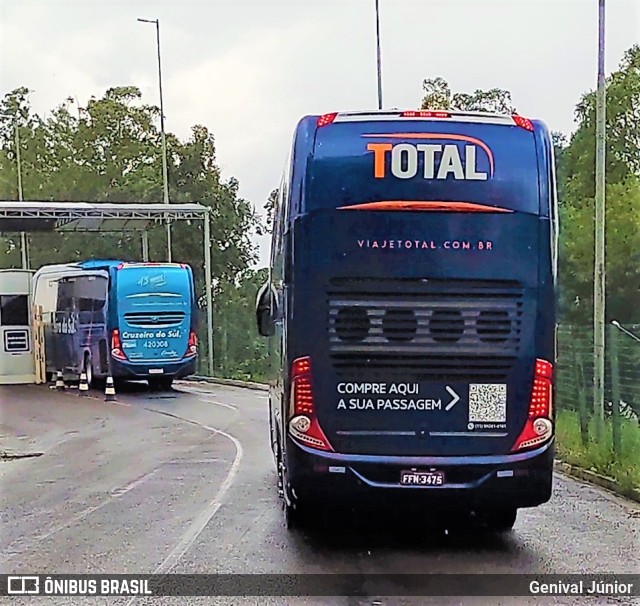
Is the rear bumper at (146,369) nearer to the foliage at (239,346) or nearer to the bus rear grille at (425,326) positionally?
the foliage at (239,346)

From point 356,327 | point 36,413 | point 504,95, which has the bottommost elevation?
point 36,413

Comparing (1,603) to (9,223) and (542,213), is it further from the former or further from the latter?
(9,223)

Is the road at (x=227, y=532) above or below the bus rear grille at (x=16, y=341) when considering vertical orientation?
below

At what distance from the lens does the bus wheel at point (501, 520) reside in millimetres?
9344

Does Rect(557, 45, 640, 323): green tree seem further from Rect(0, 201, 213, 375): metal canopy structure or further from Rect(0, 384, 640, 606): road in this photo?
Rect(0, 384, 640, 606): road

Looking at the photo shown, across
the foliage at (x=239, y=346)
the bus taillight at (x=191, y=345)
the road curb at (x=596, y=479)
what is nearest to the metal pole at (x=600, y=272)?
the road curb at (x=596, y=479)

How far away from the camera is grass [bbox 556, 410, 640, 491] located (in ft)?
39.5

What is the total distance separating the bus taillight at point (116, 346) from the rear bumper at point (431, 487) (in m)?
19.7

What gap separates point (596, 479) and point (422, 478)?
489 centimetres

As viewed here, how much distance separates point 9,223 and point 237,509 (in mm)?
29231

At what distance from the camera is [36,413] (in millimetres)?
23156

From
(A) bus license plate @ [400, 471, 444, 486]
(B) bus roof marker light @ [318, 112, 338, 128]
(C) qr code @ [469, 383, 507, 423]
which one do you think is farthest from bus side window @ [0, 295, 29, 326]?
(C) qr code @ [469, 383, 507, 423]

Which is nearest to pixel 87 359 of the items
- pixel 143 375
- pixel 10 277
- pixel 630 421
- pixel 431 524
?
pixel 143 375

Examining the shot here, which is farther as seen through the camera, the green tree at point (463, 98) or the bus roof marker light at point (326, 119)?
the green tree at point (463, 98)
